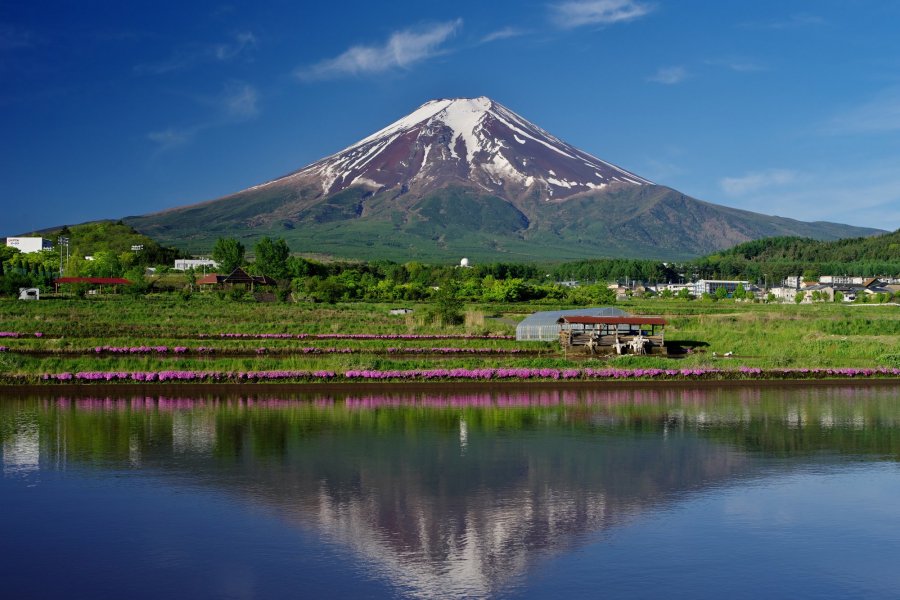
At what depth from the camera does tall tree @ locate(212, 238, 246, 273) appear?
94.6 meters

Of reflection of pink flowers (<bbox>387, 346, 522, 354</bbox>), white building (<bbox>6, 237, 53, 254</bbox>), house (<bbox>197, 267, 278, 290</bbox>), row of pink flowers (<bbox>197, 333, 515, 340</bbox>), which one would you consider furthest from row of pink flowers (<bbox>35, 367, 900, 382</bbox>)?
white building (<bbox>6, 237, 53, 254</bbox>)

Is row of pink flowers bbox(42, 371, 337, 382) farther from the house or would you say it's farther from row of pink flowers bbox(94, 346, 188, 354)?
the house

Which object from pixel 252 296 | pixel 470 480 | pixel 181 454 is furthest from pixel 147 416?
pixel 252 296

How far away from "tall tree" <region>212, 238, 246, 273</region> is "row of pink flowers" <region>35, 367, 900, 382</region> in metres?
73.2

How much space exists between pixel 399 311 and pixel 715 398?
98.0 feet

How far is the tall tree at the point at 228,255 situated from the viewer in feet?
310

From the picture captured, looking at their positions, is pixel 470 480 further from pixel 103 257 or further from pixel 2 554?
pixel 103 257

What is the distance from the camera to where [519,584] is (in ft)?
27.0

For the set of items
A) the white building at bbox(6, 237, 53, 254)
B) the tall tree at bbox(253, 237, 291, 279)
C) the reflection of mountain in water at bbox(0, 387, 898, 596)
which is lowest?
the reflection of mountain in water at bbox(0, 387, 898, 596)

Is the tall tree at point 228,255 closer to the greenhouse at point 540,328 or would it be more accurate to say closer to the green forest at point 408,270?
the green forest at point 408,270

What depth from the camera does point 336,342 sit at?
31.4m

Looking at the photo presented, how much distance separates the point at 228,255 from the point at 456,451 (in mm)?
87606

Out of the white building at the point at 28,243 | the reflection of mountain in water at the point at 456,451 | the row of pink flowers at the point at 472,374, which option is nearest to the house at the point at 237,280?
the row of pink flowers at the point at 472,374

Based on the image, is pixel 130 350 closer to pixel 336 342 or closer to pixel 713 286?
pixel 336 342
